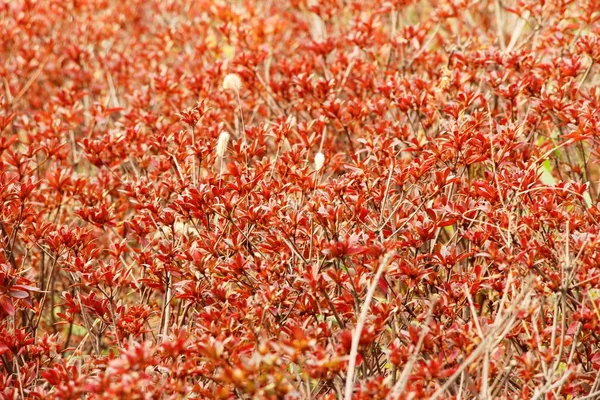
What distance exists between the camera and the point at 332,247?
7.86ft

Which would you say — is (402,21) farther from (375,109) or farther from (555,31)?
(375,109)

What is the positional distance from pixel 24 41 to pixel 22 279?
3.80 m

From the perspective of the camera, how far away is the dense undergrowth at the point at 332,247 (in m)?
2.28

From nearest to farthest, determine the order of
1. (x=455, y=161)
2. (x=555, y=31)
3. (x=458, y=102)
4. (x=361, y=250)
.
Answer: (x=361, y=250)
(x=455, y=161)
(x=458, y=102)
(x=555, y=31)

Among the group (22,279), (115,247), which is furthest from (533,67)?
(22,279)

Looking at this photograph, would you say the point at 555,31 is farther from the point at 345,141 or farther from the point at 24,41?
the point at 24,41

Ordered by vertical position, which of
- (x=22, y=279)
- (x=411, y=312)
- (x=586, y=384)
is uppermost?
(x=22, y=279)

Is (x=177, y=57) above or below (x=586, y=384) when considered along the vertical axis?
above

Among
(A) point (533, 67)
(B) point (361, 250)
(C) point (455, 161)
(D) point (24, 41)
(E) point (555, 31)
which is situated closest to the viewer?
(B) point (361, 250)

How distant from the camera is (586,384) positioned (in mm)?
2547

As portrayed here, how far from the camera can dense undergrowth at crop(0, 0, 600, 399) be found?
7.48 feet

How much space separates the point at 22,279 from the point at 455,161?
1.86m

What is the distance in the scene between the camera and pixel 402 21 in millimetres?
6703

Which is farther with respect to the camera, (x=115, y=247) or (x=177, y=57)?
(x=177, y=57)
